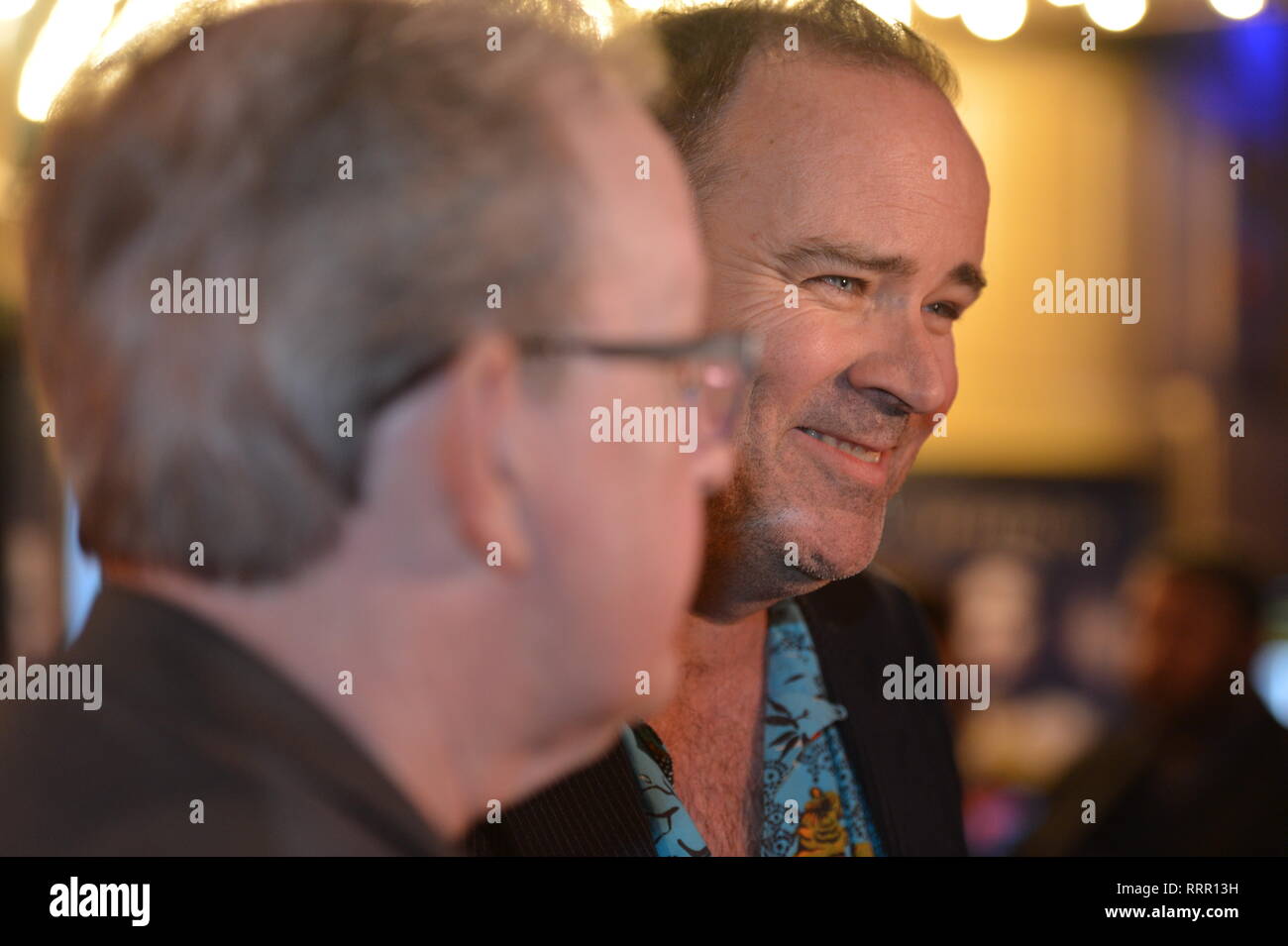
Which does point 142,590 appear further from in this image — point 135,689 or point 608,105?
point 608,105

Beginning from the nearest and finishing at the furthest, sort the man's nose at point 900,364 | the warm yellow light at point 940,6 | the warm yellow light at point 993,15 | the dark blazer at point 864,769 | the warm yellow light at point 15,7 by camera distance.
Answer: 1. the dark blazer at point 864,769
2. the man's nose at point 900,364
3. the warm yellow light at point 15,7
4. the warm yellow light at point 940,6
5. the warm yellow light at point 993,15

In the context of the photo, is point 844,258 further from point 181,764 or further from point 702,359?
point 181,764

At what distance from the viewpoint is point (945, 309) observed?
1182 millimetres

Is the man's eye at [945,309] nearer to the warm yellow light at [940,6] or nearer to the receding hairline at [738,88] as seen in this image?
the receding hairline at [738,88]

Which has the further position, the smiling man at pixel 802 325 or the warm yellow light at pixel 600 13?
the smiling man at pixel 802 325

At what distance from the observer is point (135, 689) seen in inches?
22.8

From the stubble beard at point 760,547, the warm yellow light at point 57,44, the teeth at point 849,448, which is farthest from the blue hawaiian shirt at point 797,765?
the warm yellow light at point 57,44

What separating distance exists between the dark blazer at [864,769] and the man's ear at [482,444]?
44 cm

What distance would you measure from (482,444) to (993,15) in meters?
3.28

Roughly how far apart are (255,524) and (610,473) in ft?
0.55

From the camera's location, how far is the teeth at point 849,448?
114 cm

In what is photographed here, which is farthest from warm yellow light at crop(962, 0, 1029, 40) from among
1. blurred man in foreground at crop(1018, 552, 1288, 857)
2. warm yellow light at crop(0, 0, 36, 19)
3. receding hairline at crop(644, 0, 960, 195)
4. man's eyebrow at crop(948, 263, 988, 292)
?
man's eyebrow at crop(948, 263, 988, 292)

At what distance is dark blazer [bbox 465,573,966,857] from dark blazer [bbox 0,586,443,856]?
0.40 meters
